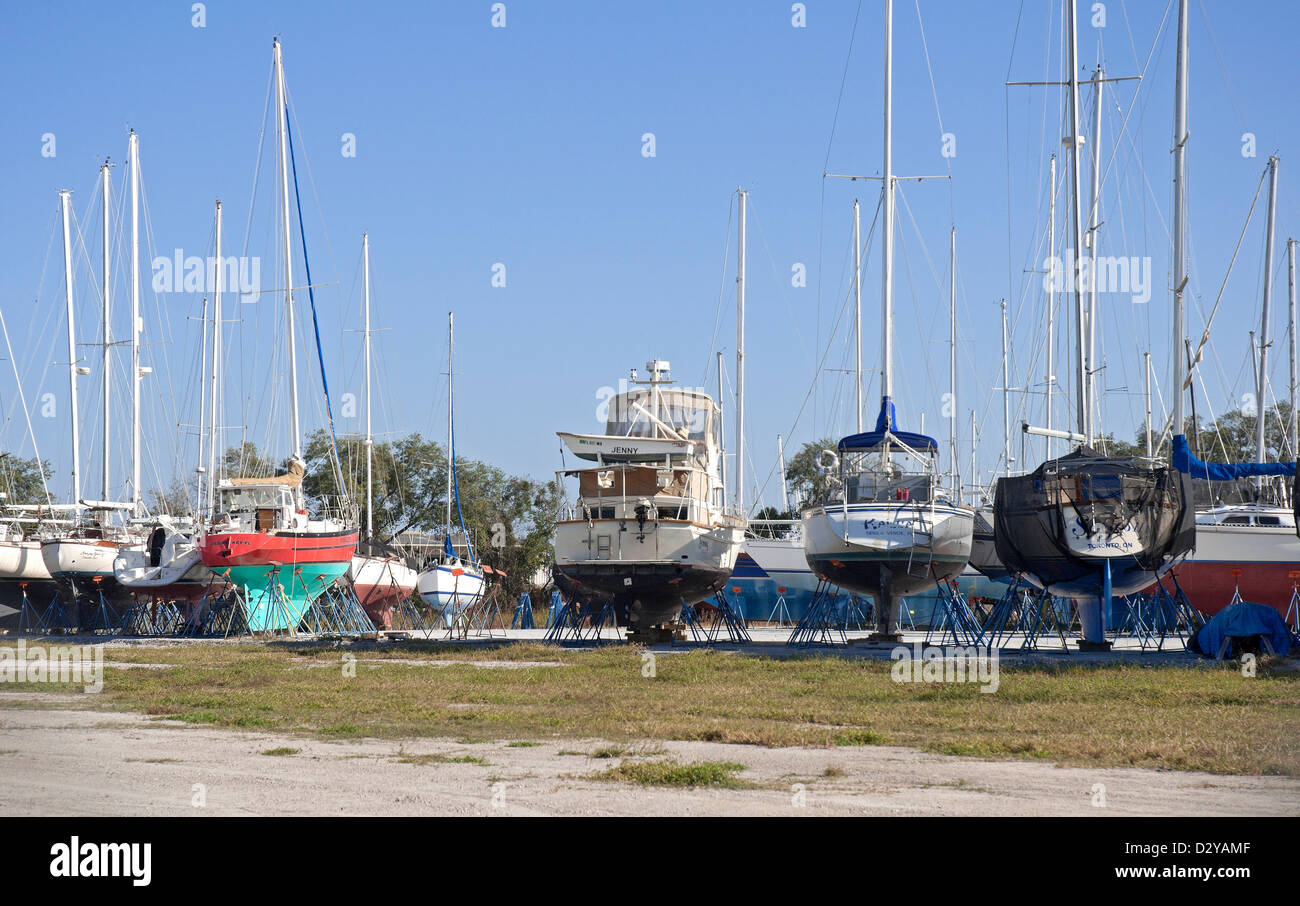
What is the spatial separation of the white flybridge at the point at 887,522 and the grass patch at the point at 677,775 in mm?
18497

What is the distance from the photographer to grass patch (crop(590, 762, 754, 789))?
35.0ft

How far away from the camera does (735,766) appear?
455 inches

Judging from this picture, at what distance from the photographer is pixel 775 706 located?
55.1 ft

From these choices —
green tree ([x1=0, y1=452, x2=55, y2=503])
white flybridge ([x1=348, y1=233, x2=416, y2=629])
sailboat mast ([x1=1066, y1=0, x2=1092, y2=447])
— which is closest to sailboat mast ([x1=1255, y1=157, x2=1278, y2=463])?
sailboat mast ([x1=1066, y1=0, x2=1092, y2=447])

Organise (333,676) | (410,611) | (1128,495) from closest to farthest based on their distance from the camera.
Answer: (333,676) → (1128,495) → (410,611)

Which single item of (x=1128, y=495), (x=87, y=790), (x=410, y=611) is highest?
(x=1128, y=495)

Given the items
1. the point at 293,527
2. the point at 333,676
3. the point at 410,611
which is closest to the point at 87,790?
the point at 333,676

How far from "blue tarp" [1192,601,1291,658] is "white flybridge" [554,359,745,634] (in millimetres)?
11950

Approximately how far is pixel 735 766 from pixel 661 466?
22.0 metres

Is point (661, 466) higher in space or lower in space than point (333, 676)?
higher

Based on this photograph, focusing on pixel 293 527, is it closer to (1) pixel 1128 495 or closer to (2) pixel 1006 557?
(2) pixel 1006 557

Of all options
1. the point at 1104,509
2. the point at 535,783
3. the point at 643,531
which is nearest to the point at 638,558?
the point at 643,531

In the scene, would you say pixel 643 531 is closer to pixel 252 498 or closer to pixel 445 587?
pixel 252 498
